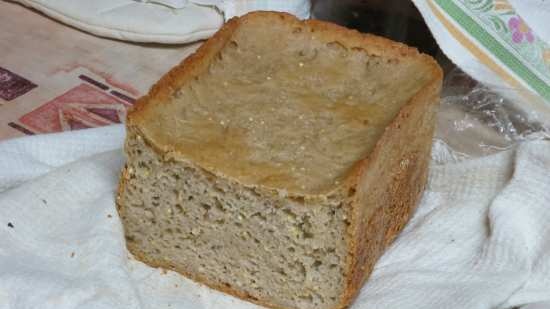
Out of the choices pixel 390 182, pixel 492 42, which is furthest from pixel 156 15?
pixel 390 182

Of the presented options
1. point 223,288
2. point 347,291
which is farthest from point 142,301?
point 347,291

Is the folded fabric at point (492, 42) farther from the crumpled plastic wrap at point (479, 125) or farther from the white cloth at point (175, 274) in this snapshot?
the white cloth at point (175, 274)

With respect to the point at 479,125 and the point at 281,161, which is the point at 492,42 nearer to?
the point at 479,125

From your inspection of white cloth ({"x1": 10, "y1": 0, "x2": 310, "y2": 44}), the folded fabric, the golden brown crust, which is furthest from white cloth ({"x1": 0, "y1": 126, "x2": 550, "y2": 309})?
white cloth ({"x1": 10, "y1": 0, "x2": 310, "y2": 44})

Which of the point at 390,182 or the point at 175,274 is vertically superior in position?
the point at 390,182

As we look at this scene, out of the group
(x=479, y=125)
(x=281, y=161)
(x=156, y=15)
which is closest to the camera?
(x=281, y=161)

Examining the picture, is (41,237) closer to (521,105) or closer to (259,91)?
(259,91)

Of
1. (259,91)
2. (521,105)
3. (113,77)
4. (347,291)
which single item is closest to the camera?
(347,291)
